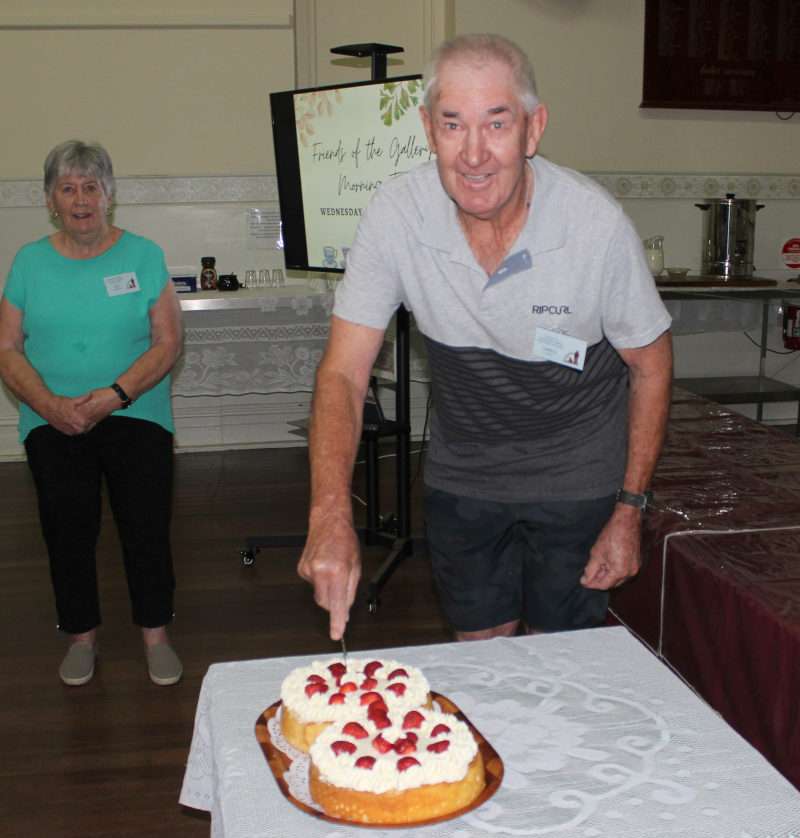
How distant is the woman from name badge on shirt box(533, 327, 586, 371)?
1.51 m

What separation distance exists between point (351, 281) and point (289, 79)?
4.11 metres

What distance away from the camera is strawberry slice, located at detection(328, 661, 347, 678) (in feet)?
4.72

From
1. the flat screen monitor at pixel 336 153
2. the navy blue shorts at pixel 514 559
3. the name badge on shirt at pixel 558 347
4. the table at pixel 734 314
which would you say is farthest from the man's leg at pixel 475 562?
the table at pixel 734 314

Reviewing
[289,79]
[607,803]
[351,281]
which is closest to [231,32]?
[289,79]

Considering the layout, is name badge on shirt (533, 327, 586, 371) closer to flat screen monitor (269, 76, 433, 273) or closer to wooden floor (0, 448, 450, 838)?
wooden floor (0, 448, 450, 838)

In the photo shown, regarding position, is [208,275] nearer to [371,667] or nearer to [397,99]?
[397,99]

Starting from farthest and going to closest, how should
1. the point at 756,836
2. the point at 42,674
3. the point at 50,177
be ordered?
the point at 42,674 < the point at 50,177 < the point at 756,836

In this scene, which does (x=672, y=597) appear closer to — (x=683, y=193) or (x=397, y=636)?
(x=397, y=636)

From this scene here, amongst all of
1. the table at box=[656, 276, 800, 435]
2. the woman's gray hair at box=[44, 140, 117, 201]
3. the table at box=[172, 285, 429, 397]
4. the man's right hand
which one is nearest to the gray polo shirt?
the man's right hand

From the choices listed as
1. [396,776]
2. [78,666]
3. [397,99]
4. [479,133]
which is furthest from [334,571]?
[397,99]

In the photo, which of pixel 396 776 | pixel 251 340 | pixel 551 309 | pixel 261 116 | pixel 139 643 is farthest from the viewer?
pixel 261 116

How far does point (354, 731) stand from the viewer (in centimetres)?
128

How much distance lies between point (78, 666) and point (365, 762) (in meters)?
2.23

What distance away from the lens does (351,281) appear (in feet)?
6.15
